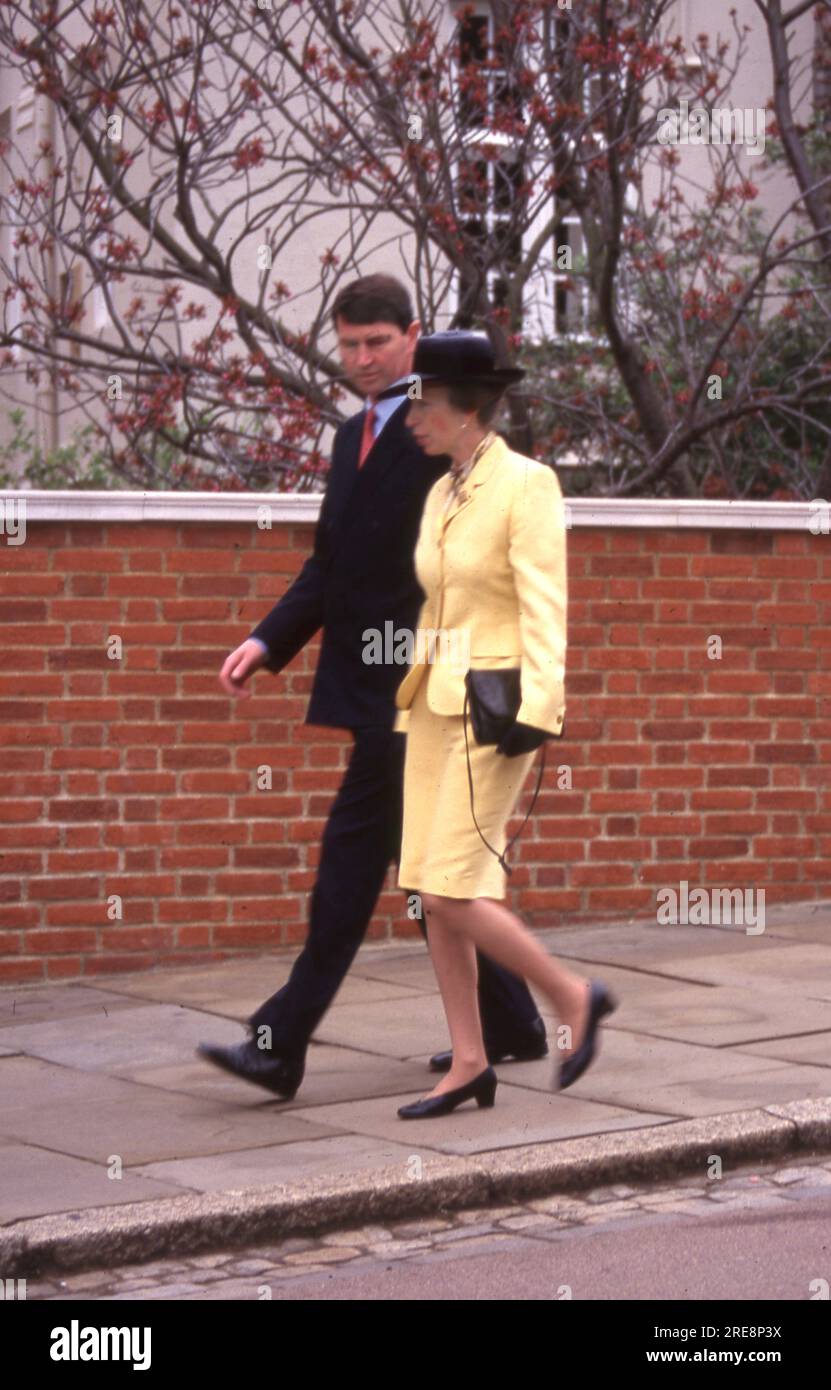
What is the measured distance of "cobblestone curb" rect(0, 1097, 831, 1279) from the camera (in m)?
5.18

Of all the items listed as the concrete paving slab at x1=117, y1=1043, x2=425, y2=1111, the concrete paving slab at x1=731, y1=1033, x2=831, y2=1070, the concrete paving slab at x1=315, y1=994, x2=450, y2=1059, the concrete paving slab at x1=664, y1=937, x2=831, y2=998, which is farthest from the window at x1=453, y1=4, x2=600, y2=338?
the concrete paving slab at x1=117, y1=1043, x2=425, y2=1111

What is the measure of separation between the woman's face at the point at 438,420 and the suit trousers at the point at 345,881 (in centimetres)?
80

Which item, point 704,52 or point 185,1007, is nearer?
point 185,1007

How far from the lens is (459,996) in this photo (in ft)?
20.1

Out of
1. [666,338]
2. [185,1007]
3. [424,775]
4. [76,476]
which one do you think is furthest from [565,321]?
[424,775]

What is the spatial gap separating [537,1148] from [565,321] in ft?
28.2

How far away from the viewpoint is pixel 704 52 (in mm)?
11438

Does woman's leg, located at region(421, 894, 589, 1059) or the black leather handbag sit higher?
the black leather handbag

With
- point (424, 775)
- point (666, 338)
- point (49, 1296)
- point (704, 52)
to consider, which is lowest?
point (49, 1296)

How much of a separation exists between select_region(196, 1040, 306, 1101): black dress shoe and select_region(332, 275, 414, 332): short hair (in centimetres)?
194

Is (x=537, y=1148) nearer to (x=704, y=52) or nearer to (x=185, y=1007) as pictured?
(x=185, y=1007)

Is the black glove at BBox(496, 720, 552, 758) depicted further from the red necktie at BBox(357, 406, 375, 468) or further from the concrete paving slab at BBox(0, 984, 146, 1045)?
the concrete paving slab at BBox(0, 984, 146, 1045)

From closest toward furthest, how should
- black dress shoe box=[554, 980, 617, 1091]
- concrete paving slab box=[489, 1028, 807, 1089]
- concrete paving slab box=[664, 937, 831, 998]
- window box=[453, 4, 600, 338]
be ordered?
black dress shoe box=[554, 980, 617, 1091]
concrete paving slab box=[489, 1028, 807, 1089]
concrete paving slab box=[664, 937, 831, 998]
window box=[453, 4, 600, 338]

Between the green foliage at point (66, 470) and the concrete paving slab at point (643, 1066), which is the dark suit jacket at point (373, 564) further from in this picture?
the green foliage at point (66, 470)
